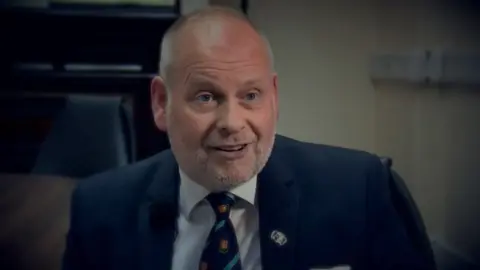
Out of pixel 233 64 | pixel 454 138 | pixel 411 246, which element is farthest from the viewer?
pixel 454 138

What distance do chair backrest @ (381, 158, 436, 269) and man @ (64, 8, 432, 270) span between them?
35mm

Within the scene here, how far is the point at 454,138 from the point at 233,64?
15.3 inches

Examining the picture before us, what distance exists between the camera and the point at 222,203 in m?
0.67

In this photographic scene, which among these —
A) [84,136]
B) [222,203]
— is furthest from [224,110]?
[84,136]

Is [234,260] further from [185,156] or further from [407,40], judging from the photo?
[407,40]

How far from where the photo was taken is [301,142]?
77 cm

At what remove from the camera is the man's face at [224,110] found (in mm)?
604

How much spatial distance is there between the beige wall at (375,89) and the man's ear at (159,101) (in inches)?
8.0

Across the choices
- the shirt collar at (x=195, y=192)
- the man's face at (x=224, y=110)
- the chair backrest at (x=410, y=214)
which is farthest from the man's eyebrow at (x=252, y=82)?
the chair backrest at (x=410, y=214)

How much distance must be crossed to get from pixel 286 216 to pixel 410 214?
190 mm

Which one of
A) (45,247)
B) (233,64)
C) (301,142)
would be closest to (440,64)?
(301,142)

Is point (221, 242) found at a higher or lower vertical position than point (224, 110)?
lower

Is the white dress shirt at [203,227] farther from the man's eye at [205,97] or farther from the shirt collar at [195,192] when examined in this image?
the man's eye at [205,97]

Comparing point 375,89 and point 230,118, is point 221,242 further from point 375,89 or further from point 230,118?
point 375,89
